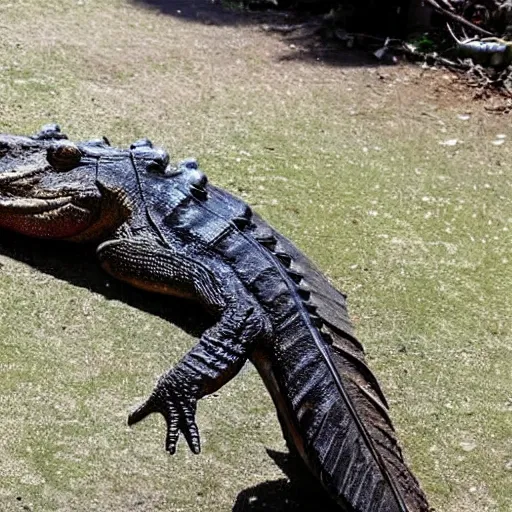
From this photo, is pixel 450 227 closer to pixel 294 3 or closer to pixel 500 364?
pixel 500 364

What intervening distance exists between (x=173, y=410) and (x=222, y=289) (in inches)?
25.3

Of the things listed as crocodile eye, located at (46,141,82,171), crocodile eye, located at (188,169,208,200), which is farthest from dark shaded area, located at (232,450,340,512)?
crocodile eye, located at (46,141,82,171)

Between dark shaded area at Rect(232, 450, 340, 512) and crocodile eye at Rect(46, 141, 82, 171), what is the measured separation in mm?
1628

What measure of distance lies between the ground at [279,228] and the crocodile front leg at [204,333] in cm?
22

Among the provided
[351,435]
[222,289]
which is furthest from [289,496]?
[222,289]

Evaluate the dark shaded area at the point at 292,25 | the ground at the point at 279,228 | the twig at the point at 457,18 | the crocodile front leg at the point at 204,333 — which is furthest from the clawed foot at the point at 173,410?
the twig at the point at 457,18

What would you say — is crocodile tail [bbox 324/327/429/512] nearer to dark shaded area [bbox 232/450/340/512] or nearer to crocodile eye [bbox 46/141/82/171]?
dark shaded area [bbox 232/450/340/512]

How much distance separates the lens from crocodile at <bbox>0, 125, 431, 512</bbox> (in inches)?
123

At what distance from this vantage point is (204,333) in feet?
11.6

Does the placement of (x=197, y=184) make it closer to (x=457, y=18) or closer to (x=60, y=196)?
(x=60, y=196)

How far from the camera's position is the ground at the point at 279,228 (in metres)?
3.48

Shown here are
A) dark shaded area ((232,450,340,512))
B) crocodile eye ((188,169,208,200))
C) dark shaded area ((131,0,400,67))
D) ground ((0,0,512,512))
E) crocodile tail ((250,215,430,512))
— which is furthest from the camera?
dark shaded area ((131,0,400,67))

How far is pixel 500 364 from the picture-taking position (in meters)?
4.28

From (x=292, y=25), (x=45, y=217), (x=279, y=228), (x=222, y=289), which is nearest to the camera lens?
(x=222, y=289)
